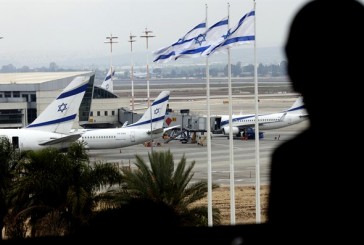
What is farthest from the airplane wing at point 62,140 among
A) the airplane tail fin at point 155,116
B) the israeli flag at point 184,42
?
the israeli flag at point 184,42

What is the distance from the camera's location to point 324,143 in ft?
7.27

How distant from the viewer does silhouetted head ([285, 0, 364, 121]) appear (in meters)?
2.24

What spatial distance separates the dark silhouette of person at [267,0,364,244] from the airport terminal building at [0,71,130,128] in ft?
221

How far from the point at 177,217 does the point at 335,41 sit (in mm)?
593

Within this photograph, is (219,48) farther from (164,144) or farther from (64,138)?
(164,144)

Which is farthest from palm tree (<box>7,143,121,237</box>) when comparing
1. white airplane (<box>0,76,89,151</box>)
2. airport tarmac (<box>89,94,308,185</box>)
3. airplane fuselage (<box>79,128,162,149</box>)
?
airplane fuselage (<box>79,128,162,149</box>)

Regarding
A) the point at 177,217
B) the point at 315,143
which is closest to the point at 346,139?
the point at 315,143

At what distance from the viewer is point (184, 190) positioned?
69.3 feet

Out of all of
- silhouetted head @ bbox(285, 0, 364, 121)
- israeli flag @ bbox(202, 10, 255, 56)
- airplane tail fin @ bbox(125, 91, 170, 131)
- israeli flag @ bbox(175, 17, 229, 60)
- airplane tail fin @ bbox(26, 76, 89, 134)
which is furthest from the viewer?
airplane tail fin @ bbox(125, 91, 170, 131)

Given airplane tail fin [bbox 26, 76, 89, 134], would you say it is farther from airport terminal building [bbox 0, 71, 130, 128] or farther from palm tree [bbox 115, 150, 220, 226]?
palm tree [bbox 115, 150, 220, 226]

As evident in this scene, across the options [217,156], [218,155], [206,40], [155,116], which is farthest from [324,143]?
[155,116]

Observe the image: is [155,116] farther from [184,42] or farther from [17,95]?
[184,42]

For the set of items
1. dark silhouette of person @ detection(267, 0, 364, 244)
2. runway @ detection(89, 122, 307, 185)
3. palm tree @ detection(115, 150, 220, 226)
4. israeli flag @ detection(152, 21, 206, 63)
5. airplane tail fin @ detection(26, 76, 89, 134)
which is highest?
israeli flag @ detection(152, 21, 206, 63)

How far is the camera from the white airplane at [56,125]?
52.7 meters
